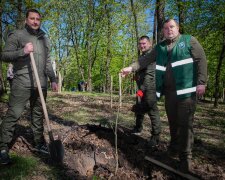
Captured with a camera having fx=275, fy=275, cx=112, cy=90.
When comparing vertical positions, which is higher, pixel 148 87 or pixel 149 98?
pixel 148 87

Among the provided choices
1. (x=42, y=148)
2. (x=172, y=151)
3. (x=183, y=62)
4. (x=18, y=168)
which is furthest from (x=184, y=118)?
(x=18, y=168)

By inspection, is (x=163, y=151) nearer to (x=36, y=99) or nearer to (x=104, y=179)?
(x=104, y=179)

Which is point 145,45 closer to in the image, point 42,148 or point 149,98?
point 149,98

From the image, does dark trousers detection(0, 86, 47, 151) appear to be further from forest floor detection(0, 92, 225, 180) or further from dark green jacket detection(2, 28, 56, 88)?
forest floor detection(0, 92, 225, 180)

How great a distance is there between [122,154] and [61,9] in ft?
104

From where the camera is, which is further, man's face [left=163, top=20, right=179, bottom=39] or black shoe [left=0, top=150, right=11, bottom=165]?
man's face [left=163, top=20, right=179, bottom=39]

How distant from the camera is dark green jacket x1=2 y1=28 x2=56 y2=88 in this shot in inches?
176

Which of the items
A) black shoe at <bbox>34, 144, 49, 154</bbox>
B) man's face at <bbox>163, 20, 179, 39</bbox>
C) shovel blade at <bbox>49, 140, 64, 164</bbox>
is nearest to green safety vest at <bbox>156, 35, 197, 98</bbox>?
man's face at <bbox>163, 20, 179, 39</bbox>

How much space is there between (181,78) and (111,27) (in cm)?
2970

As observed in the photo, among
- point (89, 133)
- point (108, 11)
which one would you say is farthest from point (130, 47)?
point (89, 133)

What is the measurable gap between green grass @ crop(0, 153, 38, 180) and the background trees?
8717mm

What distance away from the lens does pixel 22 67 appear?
4656mm

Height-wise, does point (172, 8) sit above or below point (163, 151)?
above

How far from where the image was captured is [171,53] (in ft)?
15.0
